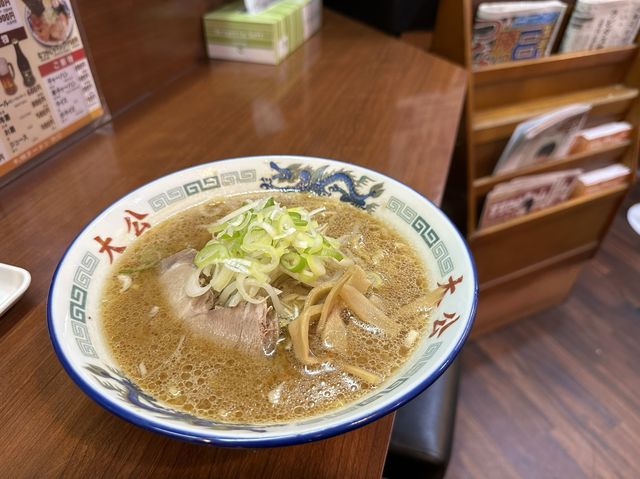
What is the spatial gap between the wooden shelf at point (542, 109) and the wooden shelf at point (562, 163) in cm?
15

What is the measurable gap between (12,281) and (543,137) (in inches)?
66.5

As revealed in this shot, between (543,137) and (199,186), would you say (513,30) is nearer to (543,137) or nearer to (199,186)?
(543,137)

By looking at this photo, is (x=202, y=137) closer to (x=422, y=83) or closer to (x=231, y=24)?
(x=231, y=24)

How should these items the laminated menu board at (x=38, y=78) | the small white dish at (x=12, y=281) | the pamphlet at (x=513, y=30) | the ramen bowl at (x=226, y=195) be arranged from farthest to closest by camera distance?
1. the pamphlet at (x=513, y=30)
2. the laminated menu board at (x=38, y=78)
3. the small white dish at (x=12, y=281)
4. the ramen bowl at (x=226, y=195)

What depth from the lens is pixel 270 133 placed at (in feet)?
4.12

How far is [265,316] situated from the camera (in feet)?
2.14

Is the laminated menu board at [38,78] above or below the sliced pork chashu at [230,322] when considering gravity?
above

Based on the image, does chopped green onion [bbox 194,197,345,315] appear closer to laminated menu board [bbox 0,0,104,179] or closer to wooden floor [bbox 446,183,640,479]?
laminated menu board [bbox 0,0,104,179]

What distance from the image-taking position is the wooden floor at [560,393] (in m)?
1.62

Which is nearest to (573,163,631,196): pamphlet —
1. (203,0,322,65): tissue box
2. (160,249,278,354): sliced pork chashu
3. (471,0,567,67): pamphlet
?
(471,0,567,67): pamphlet

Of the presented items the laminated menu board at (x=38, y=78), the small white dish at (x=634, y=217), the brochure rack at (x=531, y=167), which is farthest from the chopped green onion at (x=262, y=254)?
the small white dish at (x=634, y=217)

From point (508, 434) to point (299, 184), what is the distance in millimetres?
1364

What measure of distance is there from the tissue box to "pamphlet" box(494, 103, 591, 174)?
89 centimetres

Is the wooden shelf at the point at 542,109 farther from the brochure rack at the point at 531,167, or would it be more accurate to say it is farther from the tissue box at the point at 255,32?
the tissue box at the point at 255,32
